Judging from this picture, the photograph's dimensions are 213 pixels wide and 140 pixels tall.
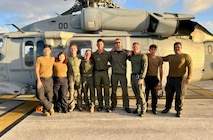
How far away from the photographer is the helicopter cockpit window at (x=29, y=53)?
7555 millimetres

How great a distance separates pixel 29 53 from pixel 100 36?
249 cm

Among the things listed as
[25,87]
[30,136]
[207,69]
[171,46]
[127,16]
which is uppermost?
[127,16]

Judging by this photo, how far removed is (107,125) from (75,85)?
1.63 meters

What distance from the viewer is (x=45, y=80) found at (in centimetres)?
566

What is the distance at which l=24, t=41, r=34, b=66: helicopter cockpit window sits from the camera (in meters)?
7.55

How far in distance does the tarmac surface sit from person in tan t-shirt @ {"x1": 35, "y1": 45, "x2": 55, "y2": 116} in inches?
11.2

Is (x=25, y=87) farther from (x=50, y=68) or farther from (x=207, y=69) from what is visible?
(x=207, y=69)

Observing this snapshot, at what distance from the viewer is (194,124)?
4867mm

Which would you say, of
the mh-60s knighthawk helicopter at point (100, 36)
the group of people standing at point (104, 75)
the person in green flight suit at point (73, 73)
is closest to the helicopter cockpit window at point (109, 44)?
the mh-60s knighthawk helicopter at point (100, 36)

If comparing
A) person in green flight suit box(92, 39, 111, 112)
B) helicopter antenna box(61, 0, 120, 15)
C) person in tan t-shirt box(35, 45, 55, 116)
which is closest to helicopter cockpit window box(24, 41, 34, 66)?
person in tan t-shirt box(35, 45, 55, 116)

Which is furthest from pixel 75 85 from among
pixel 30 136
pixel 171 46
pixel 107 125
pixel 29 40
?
pixel 171 46

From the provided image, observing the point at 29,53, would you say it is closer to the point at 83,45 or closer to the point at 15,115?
the point at 83,45

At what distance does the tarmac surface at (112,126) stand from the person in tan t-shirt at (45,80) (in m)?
0.28

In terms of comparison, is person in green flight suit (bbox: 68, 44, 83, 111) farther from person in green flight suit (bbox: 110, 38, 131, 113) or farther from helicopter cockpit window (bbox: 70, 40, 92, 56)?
helicopter cockpit window (bbox: 70, 40, 92, 56)
